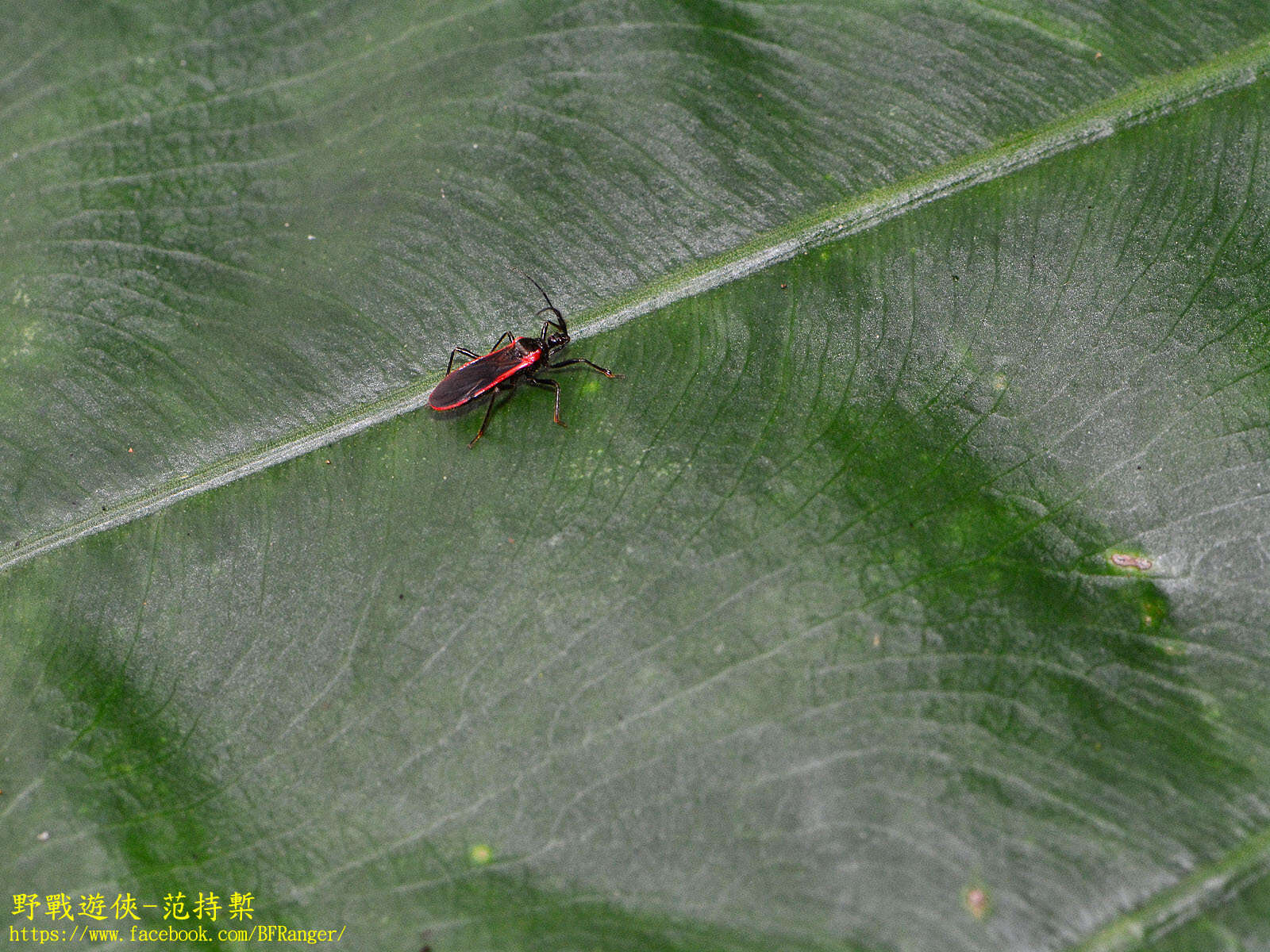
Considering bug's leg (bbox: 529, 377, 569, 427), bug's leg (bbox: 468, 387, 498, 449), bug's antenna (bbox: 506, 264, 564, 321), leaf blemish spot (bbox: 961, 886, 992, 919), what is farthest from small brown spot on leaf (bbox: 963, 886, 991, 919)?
bug's antenna (bbox: 506, 264, 564, 321)

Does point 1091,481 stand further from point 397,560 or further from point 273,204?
point 273,204

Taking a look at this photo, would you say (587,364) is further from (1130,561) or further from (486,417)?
(1130,561)

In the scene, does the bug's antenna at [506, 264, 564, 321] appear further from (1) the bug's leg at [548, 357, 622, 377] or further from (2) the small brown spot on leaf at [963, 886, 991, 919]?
(2) the small brown spot on leaf at [963, 886, 991, 919]

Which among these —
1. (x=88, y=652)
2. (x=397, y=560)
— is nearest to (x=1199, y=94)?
(x=397, y=560)

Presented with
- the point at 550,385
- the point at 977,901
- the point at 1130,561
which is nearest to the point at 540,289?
the point at 550,385

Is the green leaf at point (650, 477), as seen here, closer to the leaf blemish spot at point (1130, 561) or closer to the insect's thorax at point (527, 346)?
the leaf blemish spot at point (1130, 561)

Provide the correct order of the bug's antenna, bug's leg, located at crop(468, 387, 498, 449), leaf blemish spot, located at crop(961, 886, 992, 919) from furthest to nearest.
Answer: the bug's antenna, bug's leg, located at crop(468, 387, 498, 449), leaf blemish spot, located at crop(961, 886, 992, 919)

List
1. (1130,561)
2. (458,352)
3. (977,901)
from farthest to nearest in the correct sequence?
(458,352) → (1130,561) → (977,901)
